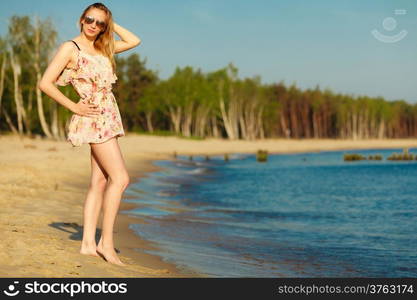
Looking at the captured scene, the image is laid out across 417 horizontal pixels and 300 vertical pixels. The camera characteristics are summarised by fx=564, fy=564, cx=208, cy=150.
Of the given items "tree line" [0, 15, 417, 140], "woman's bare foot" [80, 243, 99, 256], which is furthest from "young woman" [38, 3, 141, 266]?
"tree line" [0, 15, 417, 140]

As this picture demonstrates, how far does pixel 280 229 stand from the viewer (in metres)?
10.3

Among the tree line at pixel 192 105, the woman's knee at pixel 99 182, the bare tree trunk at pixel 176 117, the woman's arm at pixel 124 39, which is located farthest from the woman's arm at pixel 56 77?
the bare tree trunk at pixel 176 117

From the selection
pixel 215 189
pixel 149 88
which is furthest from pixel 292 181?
pixel 149 88

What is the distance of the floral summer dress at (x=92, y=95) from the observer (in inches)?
205

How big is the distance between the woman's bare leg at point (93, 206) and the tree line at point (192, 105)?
3989cm

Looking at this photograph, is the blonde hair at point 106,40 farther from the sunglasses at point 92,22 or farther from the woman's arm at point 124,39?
the woman's arm at point 124,39

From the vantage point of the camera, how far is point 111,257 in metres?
5.34

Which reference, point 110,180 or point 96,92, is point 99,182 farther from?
point 96,92

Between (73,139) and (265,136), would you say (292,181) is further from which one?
(265,136)

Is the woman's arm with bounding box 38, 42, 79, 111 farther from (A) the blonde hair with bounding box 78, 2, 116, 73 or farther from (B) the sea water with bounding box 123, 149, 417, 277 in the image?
(B) the sea water with bounding box 123, 149, 417, 277

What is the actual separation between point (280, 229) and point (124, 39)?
18.9ft

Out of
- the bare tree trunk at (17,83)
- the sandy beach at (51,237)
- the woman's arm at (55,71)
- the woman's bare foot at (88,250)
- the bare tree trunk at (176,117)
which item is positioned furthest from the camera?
the bare tree trunk at (176,117)

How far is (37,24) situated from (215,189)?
32543 mm

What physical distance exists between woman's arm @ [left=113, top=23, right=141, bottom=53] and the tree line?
39.8 meters
